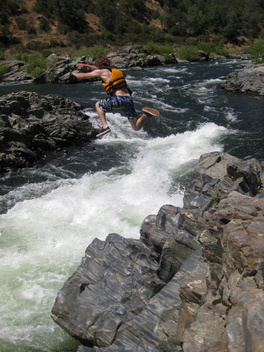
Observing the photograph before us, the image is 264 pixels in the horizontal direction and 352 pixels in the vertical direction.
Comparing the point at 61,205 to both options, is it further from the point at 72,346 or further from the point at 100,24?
the point at 100,24

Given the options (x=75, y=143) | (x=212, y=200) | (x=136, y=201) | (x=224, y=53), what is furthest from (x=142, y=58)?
(x=212, y=200)

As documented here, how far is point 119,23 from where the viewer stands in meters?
68.9

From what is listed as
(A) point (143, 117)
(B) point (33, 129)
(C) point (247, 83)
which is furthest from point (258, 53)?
(A) point (143, 117)

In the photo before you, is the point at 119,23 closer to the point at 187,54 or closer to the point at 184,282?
the point at 187,54

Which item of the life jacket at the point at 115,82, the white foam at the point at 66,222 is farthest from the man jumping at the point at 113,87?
the white foam at the point at 66,222

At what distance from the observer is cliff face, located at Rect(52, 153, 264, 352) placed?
3758mm

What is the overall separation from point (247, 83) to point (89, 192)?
1986 centimetres

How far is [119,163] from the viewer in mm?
15305

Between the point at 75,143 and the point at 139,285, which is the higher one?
the point at 139,285

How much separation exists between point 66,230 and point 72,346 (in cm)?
420

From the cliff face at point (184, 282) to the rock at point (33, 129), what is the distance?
9.34m

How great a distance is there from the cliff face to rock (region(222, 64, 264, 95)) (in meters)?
18.6

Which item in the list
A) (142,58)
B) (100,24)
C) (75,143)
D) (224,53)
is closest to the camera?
(75,143)

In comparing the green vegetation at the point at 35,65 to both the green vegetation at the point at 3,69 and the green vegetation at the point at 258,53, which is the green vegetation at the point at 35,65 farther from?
the green vegetation at the point at 258,53
